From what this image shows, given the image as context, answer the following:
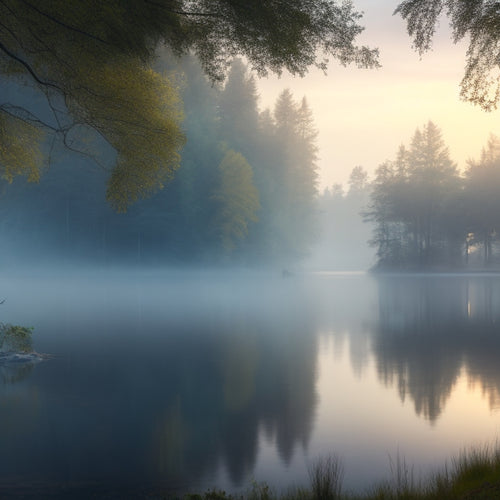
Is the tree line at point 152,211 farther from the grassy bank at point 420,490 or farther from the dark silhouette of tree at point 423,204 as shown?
the grassy bank at point 420,490

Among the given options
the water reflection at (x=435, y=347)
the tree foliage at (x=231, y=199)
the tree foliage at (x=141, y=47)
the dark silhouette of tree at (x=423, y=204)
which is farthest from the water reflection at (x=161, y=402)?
the dark silhouette of tree at (x=423, y=204)

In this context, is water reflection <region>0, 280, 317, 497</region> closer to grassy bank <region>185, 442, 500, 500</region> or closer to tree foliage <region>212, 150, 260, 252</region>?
grassy bank <region>185, 442, 500, 500</region>

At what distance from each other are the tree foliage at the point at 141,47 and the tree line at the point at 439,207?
61.8 metres

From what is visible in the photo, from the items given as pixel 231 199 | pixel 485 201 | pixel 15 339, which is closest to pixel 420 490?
pixel 15 339

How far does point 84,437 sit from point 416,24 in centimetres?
908

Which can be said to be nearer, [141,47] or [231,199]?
[141,47]

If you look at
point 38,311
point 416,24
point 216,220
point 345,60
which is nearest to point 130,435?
point 345,60

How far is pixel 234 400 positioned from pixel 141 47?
6.98 m

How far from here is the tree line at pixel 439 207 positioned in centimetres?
7131

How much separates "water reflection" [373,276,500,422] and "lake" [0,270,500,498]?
0.25 ft

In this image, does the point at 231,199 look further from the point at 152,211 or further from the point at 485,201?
the point at 485,201

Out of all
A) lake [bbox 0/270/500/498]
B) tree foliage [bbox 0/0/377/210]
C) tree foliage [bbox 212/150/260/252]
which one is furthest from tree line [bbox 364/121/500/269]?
tree foliage [bbox 0/0/377/210]

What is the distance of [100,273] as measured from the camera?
59188 mm

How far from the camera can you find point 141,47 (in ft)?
39.0
